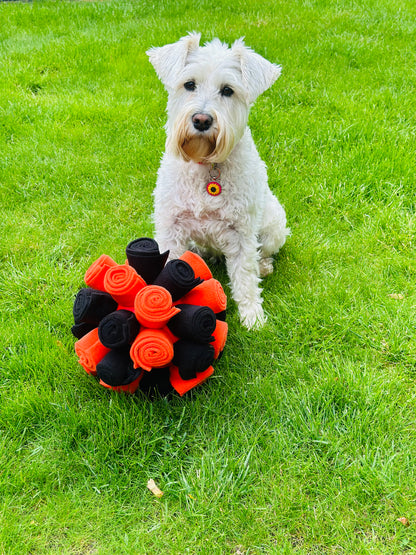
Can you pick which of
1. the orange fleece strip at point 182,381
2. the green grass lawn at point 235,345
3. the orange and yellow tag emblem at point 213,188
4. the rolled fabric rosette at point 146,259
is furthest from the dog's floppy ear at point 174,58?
the orange fleece strip at point 182,381

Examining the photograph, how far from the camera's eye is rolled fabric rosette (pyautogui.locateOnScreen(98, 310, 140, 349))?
2.23 metres

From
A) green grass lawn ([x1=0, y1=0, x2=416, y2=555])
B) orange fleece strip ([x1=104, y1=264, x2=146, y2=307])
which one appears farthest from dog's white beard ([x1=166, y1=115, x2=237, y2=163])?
green grass lawn ([x1=0, y1=0, x2=416, y2=555])

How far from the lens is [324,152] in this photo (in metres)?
4.76

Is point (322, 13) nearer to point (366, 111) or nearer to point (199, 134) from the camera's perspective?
point (366, 111)

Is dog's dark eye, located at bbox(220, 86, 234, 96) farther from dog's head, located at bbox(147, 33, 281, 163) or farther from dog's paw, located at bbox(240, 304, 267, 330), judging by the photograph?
dog's paw, located at bbox(240, 304, 267, 330)

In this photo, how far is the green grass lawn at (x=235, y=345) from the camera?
2.13 meters

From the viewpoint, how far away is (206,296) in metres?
2.56

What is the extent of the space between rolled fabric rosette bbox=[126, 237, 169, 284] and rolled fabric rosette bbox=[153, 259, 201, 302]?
3.9 inches

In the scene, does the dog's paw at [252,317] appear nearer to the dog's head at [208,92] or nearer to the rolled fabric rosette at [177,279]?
the rolled fabric rosette at [177,279]

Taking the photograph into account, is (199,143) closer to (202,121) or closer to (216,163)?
(202,121)

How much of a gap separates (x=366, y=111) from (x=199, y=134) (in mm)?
3369

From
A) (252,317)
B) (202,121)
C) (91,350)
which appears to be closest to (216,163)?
(202,121)

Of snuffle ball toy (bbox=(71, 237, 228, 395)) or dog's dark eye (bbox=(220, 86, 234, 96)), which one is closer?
snuffle ball toy (bbox=(71, 237, 228, 395))

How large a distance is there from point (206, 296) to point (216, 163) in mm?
952
